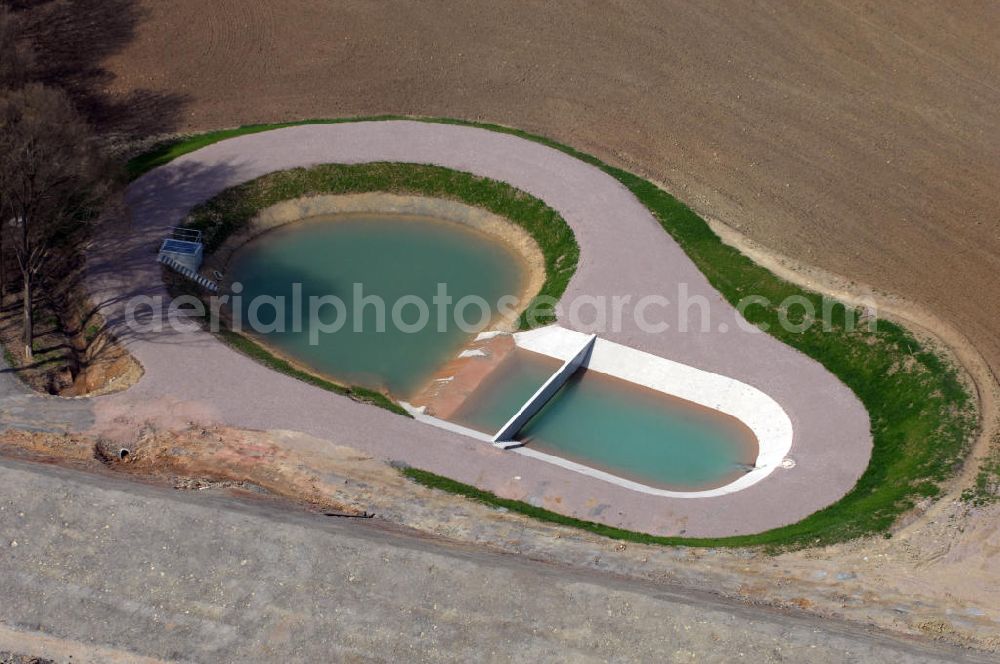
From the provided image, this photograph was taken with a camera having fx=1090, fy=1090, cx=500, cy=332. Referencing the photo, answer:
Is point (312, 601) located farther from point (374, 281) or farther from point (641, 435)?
point (374, 281)

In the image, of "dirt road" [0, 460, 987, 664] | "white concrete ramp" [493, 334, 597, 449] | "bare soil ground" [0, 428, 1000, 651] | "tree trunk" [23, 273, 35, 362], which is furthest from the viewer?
"tree trunk" [23, 273, 35, 362]

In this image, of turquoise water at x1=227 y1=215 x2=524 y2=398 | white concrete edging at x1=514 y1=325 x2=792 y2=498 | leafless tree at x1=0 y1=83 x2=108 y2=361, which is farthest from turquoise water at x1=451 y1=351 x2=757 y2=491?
leafless tree at x1=0 y1=83 x2=108 y2=361

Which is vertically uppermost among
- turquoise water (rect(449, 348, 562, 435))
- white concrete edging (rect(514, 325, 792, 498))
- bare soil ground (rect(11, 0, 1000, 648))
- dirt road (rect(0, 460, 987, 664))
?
bare soil ground (rect(11, 0, 1000, 648))

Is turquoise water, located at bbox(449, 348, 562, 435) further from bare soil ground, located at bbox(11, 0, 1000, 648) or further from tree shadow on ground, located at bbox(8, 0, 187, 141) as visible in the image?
tree shadow on ground, located at bbox(8, 0, 187, 141)

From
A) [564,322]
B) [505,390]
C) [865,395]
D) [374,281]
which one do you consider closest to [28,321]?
[374,281]

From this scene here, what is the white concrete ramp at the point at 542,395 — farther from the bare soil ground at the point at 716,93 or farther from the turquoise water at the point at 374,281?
the bare soil ground at the point at 716,93

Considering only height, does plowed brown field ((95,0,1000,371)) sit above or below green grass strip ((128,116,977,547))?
above
